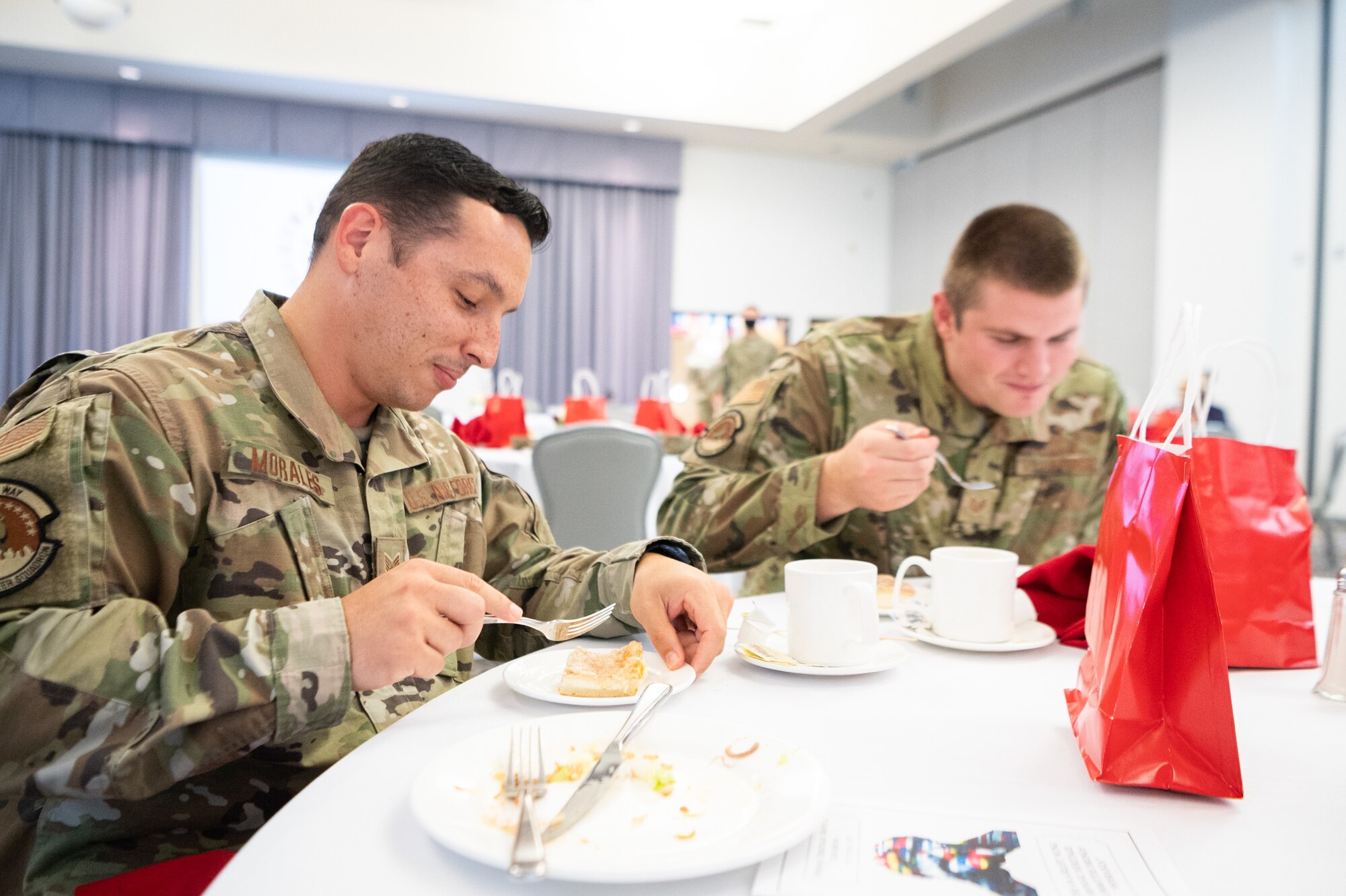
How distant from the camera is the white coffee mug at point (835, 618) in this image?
3.04 ft

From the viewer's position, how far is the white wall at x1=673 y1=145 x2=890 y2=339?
8883 mm

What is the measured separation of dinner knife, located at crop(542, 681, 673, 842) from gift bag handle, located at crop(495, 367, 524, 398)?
4.49 metres

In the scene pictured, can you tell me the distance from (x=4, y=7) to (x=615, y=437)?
6.38 meters

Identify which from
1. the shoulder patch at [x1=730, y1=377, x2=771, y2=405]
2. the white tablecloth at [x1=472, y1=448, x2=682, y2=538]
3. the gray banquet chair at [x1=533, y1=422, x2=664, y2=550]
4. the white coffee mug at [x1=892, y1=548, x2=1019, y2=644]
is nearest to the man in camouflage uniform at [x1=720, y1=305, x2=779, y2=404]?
the white tablecloth at [x1=472, y1=448, x2=682, y2=538]

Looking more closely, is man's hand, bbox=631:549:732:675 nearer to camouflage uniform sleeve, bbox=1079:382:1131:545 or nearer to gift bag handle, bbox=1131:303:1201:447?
gift bag handle, bbox=1131:303:1201:447

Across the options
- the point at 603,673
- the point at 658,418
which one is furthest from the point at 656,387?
the point at 603,673

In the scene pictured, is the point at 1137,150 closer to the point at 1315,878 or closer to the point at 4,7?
the point at 1315,878

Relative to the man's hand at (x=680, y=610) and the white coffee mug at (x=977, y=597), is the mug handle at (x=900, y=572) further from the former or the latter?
the man's hand at (x=680, y=610)

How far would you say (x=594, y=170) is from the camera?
8.40 meters

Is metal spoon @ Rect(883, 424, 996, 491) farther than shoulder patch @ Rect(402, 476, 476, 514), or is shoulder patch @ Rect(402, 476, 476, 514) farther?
metal spoon @ Rect(883, 424, 996, 491)

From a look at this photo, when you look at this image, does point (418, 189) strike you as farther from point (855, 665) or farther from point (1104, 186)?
point (1104, 186)

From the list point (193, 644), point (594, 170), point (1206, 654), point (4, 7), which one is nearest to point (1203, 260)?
point (594, 170)

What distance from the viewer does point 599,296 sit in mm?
8617

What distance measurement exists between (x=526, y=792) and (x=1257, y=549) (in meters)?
0.83
